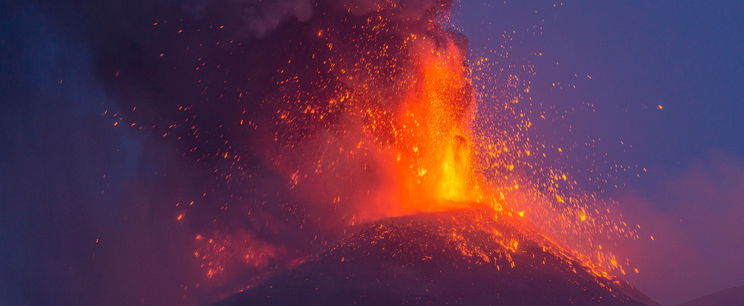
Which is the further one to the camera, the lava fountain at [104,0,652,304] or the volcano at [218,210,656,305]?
the lava fountain at [104,0,652,304]

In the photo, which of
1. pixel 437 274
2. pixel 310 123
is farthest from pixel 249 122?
pixel 437 274

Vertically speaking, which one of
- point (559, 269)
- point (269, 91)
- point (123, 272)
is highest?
point (269, 91)

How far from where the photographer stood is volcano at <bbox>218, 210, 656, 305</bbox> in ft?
28.0

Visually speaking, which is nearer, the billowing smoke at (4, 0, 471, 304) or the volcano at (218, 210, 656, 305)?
the volcano at (218, 210, 656, 305)

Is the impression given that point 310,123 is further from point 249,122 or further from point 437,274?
point 437,274

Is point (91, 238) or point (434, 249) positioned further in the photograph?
point (91, 238)

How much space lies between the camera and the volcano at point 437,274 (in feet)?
28.0

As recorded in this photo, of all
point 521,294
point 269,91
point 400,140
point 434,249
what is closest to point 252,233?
point 269,91

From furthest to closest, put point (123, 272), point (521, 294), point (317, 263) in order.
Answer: point (123, 272), point (317, 263), point (521, 294)

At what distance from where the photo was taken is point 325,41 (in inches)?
617

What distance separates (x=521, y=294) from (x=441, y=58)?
9274 millimetres

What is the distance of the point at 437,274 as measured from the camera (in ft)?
30.5

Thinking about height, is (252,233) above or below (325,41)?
below

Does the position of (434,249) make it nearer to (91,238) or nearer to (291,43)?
(291,43)
